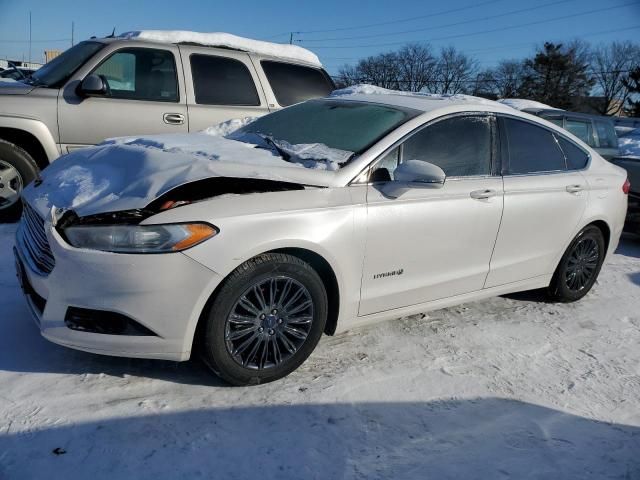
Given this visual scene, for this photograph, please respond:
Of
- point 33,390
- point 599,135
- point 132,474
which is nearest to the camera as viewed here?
point 132,474

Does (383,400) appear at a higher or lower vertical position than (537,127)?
lower

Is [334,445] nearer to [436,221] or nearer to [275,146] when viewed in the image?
[436,221]

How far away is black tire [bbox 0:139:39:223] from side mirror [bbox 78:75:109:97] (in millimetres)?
813

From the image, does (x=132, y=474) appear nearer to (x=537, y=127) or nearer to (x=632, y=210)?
(x=537, y=127)

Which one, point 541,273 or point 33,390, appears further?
point 541,273

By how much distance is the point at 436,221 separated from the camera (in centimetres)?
328

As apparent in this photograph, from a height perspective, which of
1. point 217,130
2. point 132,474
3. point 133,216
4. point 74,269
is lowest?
point 132,474

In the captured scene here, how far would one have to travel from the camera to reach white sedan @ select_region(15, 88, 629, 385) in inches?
98.0

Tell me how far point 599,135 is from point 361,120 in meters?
8.18

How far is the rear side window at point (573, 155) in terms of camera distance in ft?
14.1

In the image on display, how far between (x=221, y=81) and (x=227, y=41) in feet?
1.82

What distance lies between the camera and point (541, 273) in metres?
4.15

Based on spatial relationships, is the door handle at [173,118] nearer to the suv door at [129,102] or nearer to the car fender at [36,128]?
the suv door at [129,102]

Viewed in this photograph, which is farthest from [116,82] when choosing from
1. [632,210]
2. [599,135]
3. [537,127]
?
[599,135]
